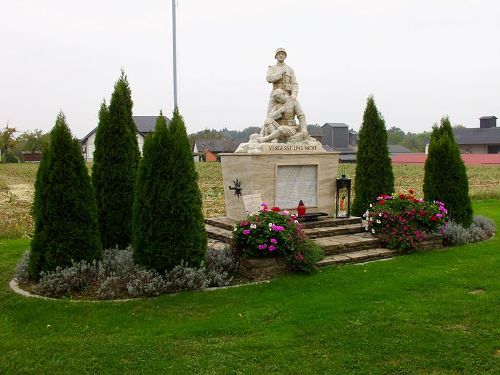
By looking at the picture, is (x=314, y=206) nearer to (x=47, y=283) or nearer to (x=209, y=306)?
(x=209, y=306)

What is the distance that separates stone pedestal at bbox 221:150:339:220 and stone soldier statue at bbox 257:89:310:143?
1.39 feet

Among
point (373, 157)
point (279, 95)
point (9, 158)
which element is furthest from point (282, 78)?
point (9, 158)

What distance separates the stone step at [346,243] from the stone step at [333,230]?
11 cm

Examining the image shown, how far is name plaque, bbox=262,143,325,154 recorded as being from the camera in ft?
33.1

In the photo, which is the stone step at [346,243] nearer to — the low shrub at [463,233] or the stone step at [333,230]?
the stone step at [333,230]

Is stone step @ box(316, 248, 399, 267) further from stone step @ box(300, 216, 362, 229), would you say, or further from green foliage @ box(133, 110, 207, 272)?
green foliage @ box(133, 110, 207, 272)

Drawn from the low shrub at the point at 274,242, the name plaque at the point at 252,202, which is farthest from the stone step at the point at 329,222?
the low shrub at the point at 274,242

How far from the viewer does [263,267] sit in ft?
24.9

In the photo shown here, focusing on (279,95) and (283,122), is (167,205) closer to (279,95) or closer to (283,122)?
(283,122)

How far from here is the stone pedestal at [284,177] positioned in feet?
32.8

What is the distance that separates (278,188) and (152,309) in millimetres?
4703

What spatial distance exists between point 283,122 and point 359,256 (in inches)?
148

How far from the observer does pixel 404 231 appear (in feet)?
30.5

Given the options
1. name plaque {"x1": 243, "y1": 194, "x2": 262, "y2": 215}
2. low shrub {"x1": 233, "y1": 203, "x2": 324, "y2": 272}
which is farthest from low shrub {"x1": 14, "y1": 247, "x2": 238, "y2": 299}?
name plaque {"x1": 243, "y1": 194, "x2": 262, "y2": 215}
